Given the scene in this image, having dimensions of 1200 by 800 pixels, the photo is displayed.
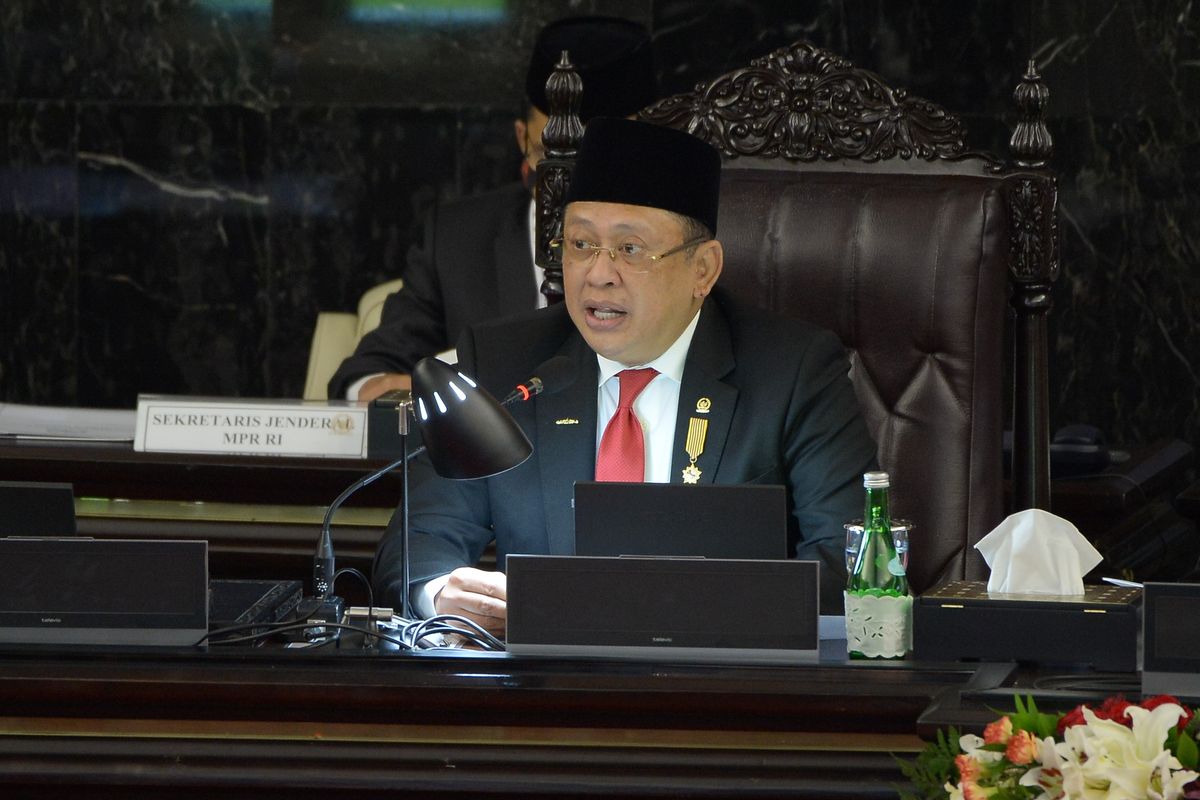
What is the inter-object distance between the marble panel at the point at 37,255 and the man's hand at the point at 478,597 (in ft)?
11.5

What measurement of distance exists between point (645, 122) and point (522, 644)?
1.00m

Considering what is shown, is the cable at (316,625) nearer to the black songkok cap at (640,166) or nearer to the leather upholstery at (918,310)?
the black songkok cap at (640,166)

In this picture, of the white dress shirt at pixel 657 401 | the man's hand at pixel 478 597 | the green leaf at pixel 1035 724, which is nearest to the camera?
the green leaf at pixel 1035 724

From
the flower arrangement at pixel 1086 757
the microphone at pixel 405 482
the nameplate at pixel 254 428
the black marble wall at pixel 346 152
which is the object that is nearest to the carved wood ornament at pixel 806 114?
the microphone at pixel 405 482

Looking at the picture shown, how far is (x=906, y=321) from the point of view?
276 centimetres

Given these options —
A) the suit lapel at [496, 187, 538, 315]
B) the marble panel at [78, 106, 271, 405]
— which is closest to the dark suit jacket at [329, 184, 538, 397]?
the suit lapel at [496, 187, 538, 315]

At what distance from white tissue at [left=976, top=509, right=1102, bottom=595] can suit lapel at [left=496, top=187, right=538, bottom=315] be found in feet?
7.63

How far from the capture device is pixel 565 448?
8.72ft

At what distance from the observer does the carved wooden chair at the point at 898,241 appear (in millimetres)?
2742

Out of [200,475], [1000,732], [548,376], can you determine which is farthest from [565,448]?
[1000,732]

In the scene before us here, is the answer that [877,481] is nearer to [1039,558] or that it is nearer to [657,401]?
[1039,558]

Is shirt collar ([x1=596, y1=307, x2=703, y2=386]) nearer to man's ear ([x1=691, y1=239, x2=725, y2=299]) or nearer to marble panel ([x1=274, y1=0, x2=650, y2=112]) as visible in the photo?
man's ear ([x1=691, y1=239, x2=725, y2=299])

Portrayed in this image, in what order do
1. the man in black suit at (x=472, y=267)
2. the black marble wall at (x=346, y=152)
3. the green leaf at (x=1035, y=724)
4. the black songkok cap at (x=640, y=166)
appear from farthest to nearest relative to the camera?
1. the black marble wall at (x=346, y=152)
2. the man in black suit at (x=472, y=267)
3. the black songkok cap at (x=640, y=166)
4. the green leaf at (x=1035, y=724)

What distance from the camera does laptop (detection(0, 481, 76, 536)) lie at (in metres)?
2.11
